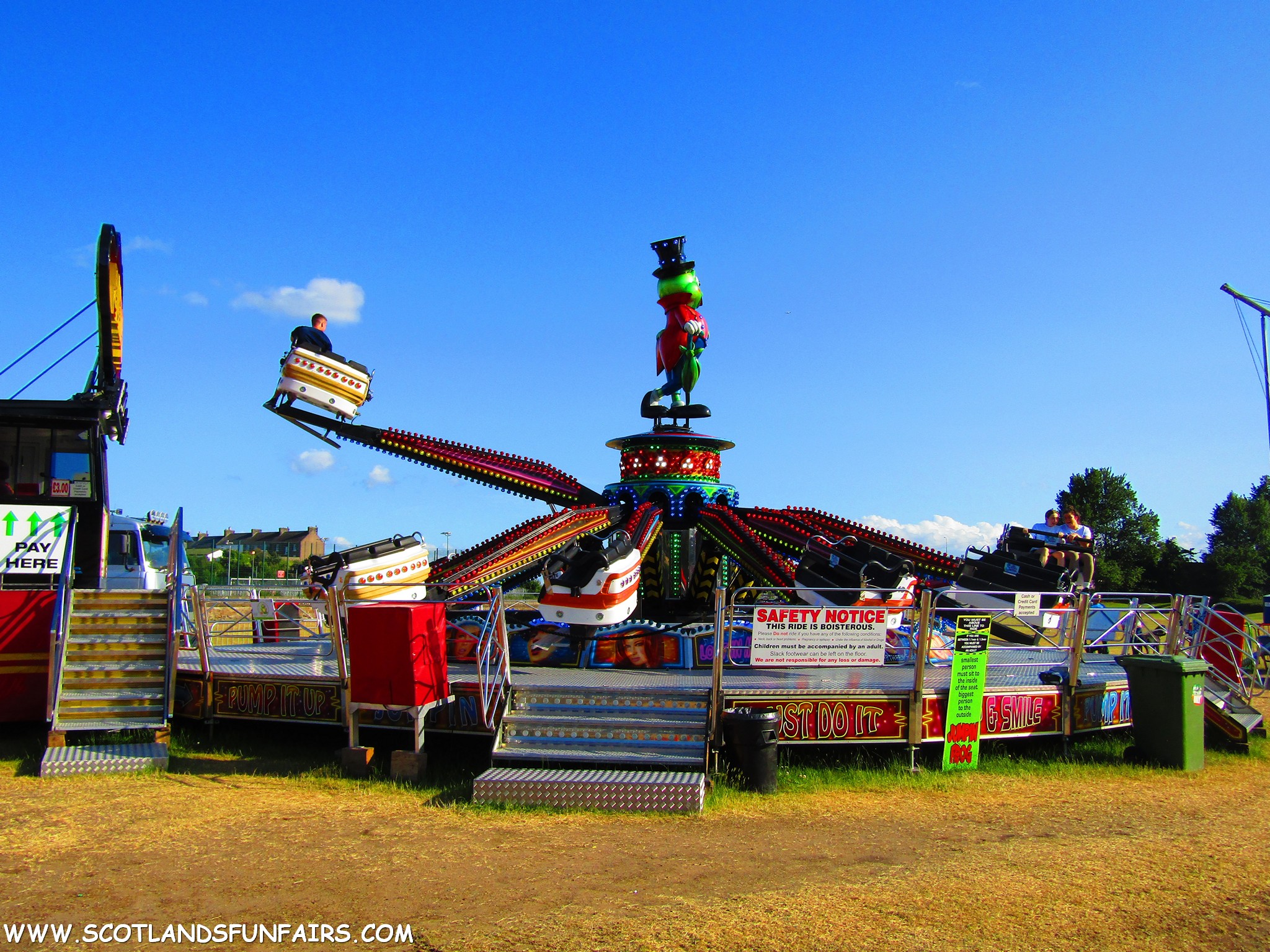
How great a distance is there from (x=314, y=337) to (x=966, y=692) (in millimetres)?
9774

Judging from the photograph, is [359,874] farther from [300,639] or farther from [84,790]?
[300,639]

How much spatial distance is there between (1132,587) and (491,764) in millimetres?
51600

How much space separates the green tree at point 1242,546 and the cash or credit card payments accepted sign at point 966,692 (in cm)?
4716

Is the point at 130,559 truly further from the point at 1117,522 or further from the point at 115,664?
the point at 1117,522

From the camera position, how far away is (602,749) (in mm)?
8695

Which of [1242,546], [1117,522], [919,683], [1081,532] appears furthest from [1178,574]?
[919,683]

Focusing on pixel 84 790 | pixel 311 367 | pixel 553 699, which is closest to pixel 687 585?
pixel 553 699

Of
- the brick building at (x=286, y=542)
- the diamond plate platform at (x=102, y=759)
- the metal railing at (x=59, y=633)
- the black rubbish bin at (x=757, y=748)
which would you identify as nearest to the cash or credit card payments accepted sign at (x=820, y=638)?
the black rubbish bin at (x=757, y=748)

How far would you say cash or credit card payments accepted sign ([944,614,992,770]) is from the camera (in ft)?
29.8

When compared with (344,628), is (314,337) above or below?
above

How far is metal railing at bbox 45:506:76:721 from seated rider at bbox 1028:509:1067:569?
456 inches

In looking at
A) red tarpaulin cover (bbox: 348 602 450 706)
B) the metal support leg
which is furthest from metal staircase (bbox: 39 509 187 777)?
the metal support leg

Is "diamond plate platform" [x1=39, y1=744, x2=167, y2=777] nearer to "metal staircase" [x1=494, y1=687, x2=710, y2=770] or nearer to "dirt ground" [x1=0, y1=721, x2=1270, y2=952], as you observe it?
"dirt ground" [x1=0, y1=721, x2=1270, y2=952]

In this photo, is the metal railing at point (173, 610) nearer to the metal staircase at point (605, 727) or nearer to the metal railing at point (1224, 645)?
the metal staircase at point (605, 727)
